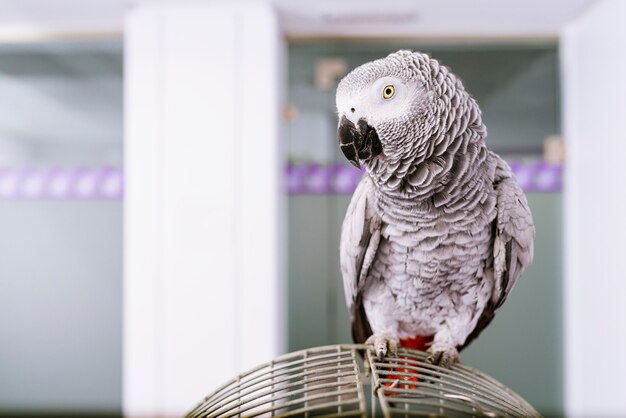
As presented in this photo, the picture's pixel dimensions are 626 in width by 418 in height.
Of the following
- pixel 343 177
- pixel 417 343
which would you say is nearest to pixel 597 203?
pixel 343 177

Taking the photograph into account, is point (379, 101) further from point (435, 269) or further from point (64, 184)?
point (64, 184)

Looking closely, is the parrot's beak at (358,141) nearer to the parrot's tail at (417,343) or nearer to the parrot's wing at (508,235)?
the parrot's wing at (508,235)

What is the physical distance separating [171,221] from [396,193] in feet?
4.36

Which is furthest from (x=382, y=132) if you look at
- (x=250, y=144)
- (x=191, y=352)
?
(x=191, y=352)

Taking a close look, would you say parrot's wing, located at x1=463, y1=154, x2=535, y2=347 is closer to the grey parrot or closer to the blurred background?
the grey parrot

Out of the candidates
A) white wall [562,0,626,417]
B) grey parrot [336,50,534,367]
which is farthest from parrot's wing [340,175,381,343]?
white wall [562,0,626,417]

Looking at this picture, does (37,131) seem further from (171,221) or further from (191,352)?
(191,352)

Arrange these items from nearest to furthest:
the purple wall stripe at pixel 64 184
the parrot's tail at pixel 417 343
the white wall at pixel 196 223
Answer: the parrot's tail at pixel 417 343, the white wall at pixel 196 223, the purple wall stripe at pixel 64 184

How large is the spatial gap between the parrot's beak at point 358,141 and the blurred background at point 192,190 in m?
0.76

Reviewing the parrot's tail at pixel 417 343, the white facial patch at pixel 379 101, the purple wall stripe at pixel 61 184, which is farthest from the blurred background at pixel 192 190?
the white facial patch at pixel 379 101

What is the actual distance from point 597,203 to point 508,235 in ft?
3.37

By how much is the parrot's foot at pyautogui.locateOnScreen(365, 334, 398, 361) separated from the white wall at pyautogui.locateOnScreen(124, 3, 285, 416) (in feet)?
3.75

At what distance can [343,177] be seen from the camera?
3.52 ft

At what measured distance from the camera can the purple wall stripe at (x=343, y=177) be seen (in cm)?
84
